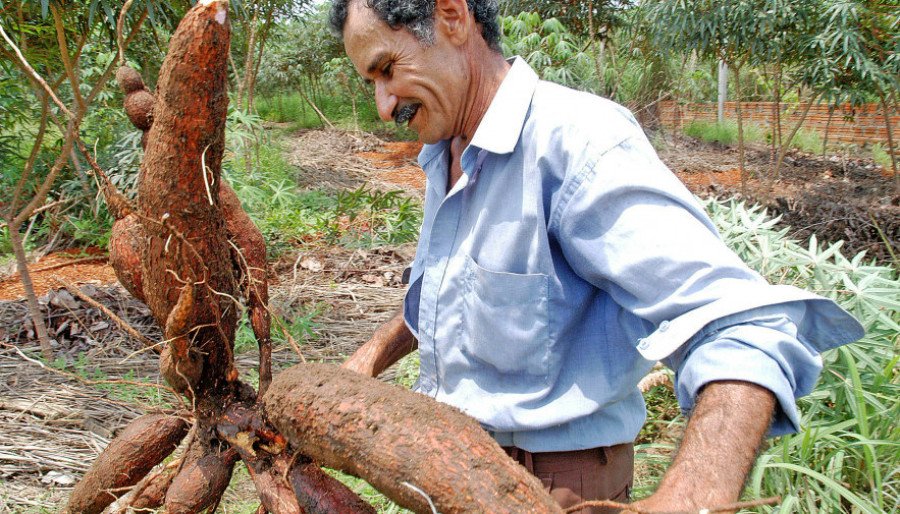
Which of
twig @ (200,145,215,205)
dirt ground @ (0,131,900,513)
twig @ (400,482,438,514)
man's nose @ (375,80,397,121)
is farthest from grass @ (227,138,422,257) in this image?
twig @ (400,482,438,514)

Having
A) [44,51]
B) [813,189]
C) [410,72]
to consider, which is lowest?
[813,189]

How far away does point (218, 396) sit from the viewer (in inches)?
63.4

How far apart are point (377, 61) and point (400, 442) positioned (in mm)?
774

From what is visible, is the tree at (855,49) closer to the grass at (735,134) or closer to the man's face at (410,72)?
the grass at (735,134)

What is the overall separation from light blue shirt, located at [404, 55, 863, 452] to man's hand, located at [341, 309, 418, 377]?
20cm

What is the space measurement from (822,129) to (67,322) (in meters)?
14.5

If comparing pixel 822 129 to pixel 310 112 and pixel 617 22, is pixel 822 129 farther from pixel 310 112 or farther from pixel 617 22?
pixel 310 112

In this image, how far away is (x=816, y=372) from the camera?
2.85 feet

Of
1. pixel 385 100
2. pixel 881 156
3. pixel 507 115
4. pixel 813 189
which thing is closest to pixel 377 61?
pixel 385 100

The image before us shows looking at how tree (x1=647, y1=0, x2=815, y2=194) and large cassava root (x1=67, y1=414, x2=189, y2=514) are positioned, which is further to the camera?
tree (x1=647, y1=0, x2=815, y2=194)

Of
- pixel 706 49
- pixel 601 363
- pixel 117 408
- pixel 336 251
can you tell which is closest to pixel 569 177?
pixel 601 363

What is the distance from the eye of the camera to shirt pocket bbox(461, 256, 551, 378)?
1127mm

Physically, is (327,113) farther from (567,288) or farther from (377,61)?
(567,288)

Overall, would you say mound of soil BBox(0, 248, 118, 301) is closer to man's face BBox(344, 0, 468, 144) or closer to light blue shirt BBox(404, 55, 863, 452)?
man's face BBox(344, 0, 468, 144)
